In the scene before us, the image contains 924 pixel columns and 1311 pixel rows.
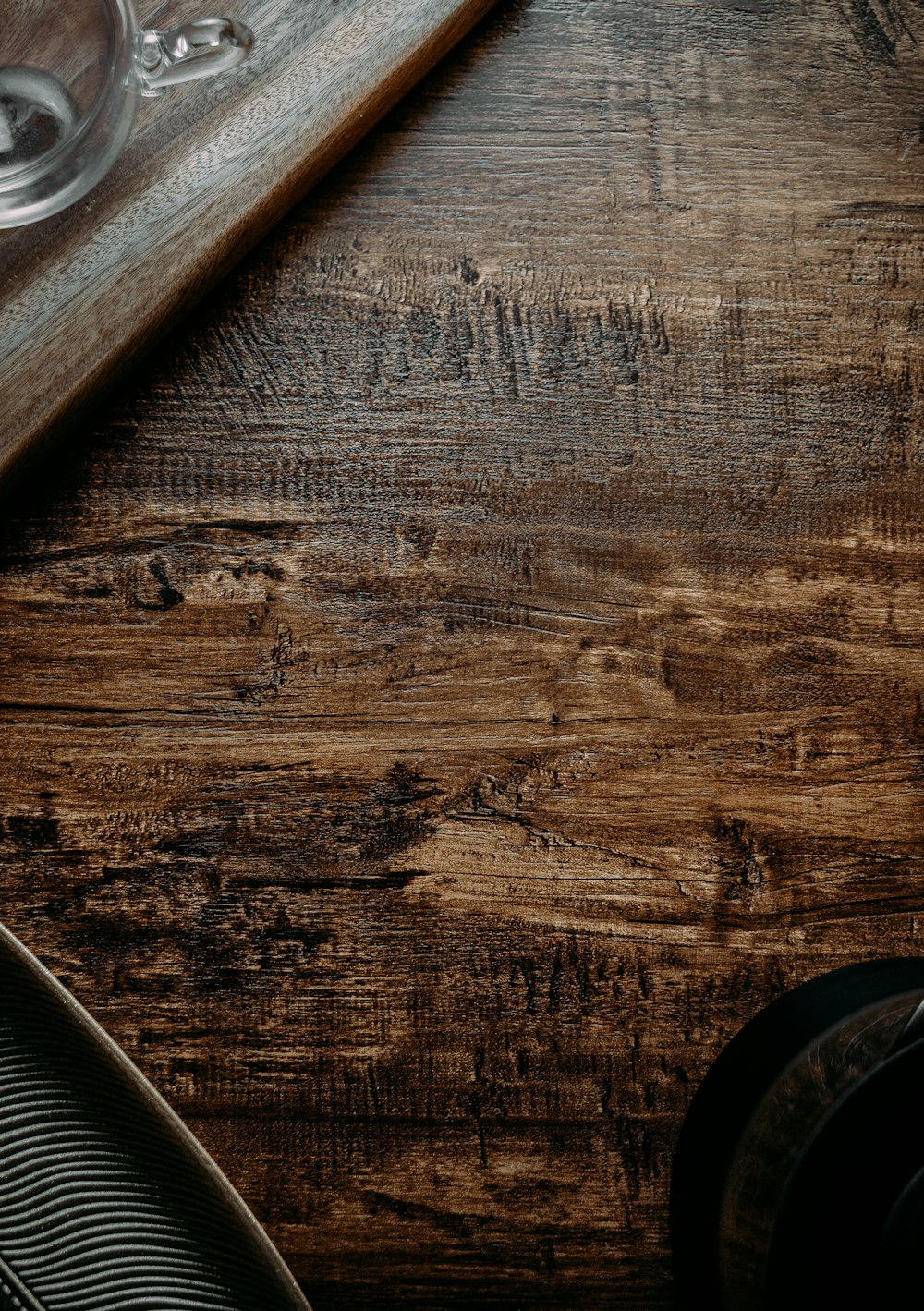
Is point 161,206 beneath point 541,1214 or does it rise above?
above

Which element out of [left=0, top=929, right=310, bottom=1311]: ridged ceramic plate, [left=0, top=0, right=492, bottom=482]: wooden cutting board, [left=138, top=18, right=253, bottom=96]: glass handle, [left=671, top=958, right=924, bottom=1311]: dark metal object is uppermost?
[left=138, top=18, right=253, bottom=96]: glass handle

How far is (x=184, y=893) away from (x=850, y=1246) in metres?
0.29

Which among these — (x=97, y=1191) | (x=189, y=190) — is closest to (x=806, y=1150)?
(x=97, y=1191)

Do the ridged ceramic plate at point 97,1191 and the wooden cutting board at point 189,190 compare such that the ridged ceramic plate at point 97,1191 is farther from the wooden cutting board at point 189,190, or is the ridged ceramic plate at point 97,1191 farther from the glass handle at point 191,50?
the glass handle at point 191,50

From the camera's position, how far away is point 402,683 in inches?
18.4

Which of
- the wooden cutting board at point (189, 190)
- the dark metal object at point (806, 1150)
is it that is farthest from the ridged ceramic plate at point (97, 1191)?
the wooden cutting board at point (189, 190)

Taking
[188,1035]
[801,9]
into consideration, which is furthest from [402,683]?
[801,9]

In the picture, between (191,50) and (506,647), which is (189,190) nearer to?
(191,50)

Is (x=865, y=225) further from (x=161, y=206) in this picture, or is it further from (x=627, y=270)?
(x=161, y=206)

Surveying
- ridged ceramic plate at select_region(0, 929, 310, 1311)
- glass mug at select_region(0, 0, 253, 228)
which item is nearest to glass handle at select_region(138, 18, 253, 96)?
glass mug at select_region(0, 0, 253, 228)

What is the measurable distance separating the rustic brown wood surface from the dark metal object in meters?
0.04

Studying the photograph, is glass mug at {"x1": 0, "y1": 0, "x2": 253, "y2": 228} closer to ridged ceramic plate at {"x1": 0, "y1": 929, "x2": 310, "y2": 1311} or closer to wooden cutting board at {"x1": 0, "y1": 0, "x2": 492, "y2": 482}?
wooden cutting board at {"x1": 0, "y1": 0, "x2": 492, "y2": 482}

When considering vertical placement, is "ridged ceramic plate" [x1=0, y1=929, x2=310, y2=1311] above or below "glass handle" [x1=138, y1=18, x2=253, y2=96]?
below

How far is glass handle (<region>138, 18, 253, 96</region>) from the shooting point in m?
0.44
